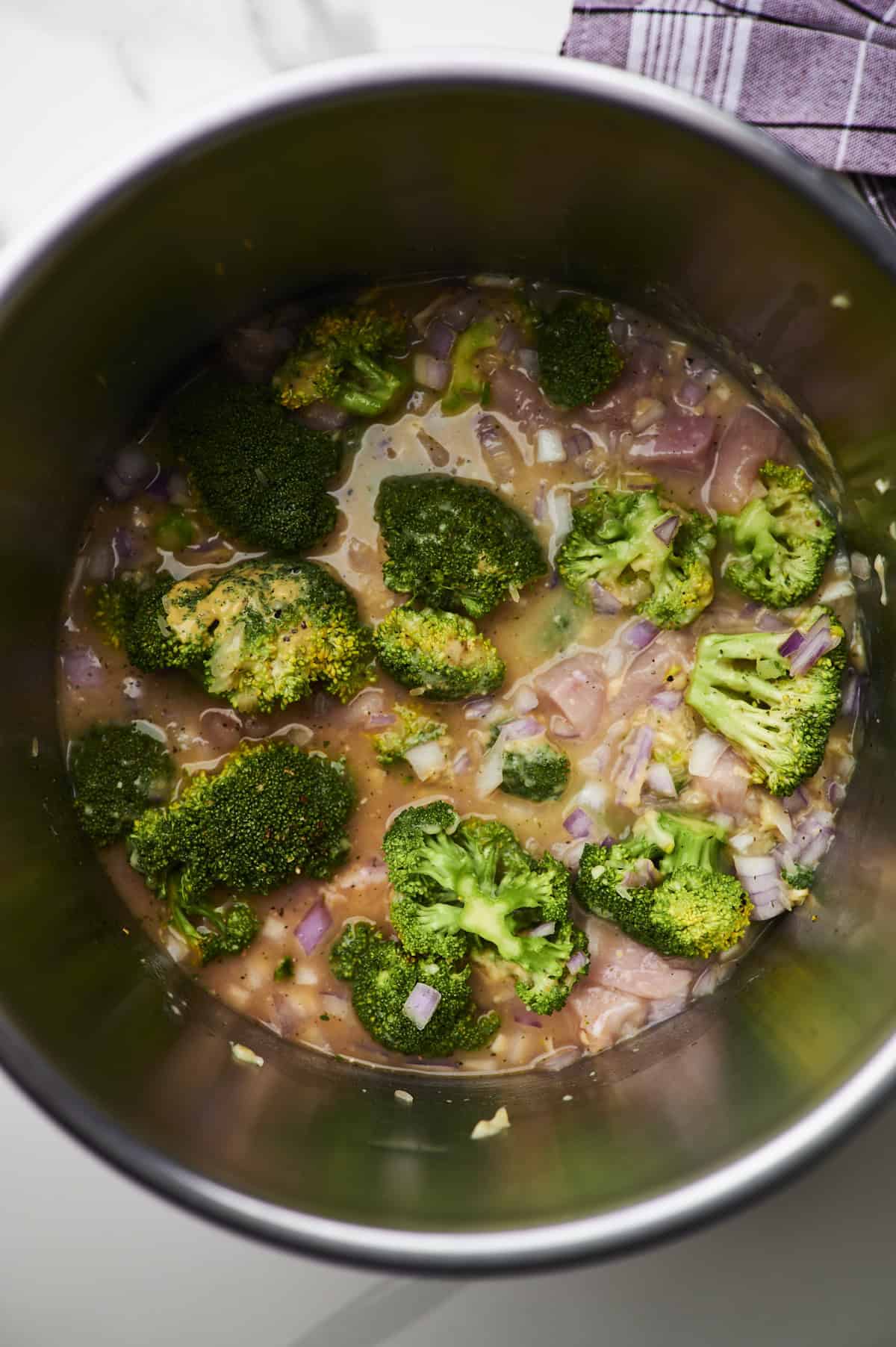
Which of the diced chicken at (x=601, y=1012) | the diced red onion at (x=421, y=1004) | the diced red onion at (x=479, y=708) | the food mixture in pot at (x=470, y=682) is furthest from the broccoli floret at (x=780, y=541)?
the diced red onion at (x=421, y=1004)

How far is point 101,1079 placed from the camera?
1.80 meters

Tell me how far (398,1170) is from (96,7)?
2285 millimetres

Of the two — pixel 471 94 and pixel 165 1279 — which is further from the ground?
pixel 471 94

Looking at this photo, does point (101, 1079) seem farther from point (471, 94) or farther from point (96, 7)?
point (96, 7)

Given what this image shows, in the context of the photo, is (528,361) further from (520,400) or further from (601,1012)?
(601,1012)

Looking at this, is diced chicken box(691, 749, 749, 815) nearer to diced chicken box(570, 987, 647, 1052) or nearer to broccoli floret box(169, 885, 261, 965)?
diced chicken box(570, 987, 647, 1052)

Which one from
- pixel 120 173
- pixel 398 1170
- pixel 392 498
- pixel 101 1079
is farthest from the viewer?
pixel 392 498

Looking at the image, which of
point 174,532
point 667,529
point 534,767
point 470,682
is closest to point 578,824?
point 534,767

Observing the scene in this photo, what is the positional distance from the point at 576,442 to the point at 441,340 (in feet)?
1.17

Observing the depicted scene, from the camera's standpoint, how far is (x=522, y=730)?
2.17 meters

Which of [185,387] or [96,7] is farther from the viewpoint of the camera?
[185,387]

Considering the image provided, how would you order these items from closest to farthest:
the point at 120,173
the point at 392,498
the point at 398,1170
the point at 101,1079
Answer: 1. the point at 120,173
2. the point at 101,1079
3. the point at 398,1170
4. the point at 392,498

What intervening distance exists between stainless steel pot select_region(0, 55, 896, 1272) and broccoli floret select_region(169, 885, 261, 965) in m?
0.10

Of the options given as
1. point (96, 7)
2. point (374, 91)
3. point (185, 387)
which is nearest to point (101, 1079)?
point (185, 387)
